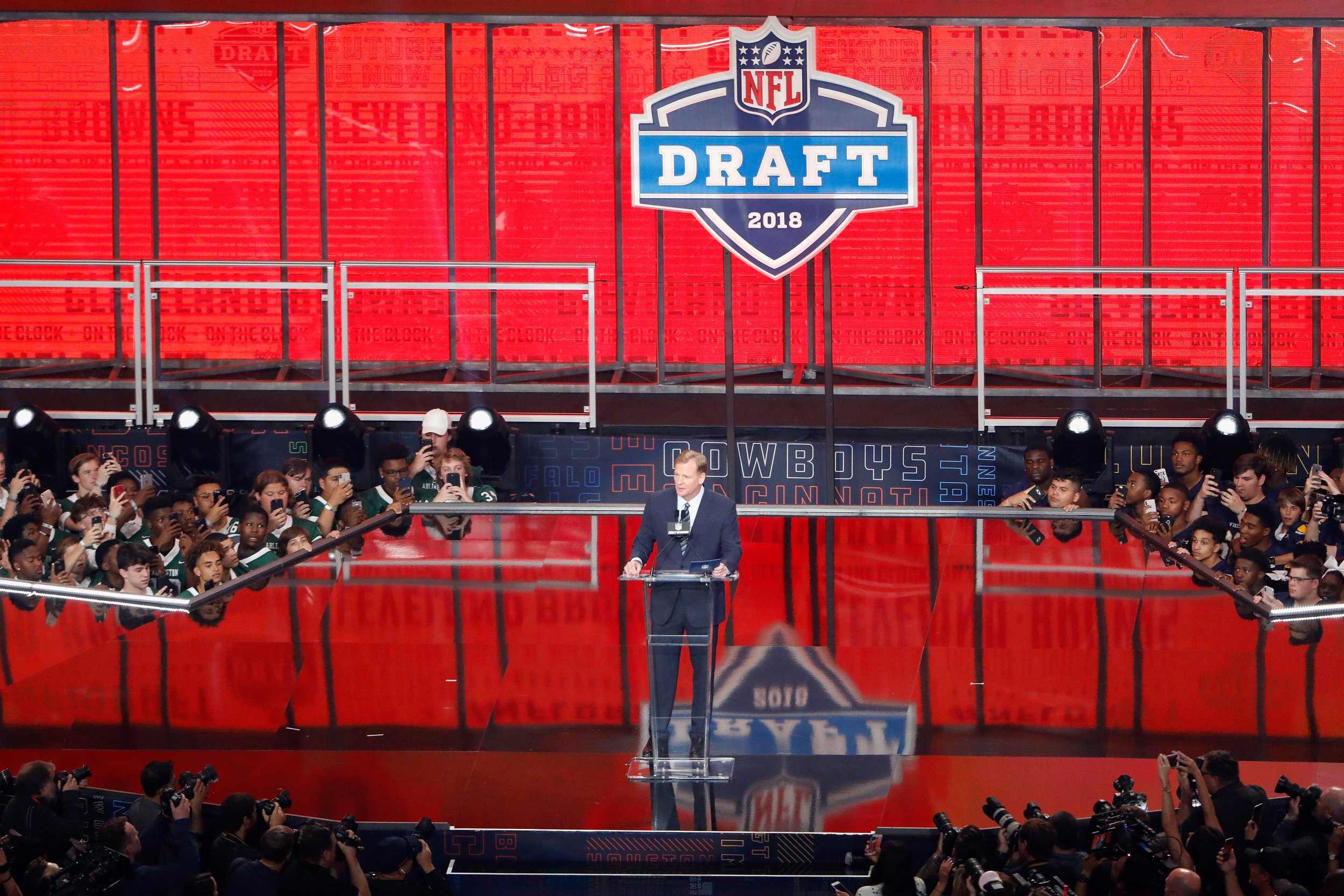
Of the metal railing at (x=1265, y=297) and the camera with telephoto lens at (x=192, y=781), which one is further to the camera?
the metal railing at (x=1265, y=297)

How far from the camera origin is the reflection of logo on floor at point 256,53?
14039mm

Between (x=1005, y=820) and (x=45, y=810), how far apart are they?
355 cm

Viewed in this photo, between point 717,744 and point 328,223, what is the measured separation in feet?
29.7

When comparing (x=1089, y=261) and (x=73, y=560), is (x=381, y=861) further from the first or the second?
(x=1089, y=261)

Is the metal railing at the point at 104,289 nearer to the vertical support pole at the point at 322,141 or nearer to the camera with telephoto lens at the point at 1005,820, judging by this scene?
the vertical support pole at the point at 322,141

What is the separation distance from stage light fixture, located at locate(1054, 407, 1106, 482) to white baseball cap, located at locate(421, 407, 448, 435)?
13.6ft

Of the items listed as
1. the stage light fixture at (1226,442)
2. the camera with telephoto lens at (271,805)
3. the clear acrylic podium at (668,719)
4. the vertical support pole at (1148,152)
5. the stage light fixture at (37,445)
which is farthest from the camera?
the vertical support pole at (1148,152)

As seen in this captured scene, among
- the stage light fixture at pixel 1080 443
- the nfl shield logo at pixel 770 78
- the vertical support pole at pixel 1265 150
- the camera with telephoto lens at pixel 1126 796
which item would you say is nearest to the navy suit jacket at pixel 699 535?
the camera with telephoto lens at pixel 1126 796

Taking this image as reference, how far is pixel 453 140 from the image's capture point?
14.2 meters

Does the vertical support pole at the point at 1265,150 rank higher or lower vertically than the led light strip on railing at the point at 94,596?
higher

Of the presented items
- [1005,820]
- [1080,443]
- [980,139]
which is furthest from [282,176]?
[1005,820]

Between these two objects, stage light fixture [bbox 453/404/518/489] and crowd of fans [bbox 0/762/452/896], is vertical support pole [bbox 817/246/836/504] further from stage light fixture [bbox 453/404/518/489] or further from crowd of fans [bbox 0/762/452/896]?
crowd of fans [bbox 0/762/452/896]

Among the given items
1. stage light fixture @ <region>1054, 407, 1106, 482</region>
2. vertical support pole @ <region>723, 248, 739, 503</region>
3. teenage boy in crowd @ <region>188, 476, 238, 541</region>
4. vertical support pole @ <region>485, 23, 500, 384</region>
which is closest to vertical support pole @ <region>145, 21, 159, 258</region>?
vertical support pole @ <region>485, 23, 500, 384</region>

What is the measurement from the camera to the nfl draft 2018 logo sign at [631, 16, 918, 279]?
9594 mm
